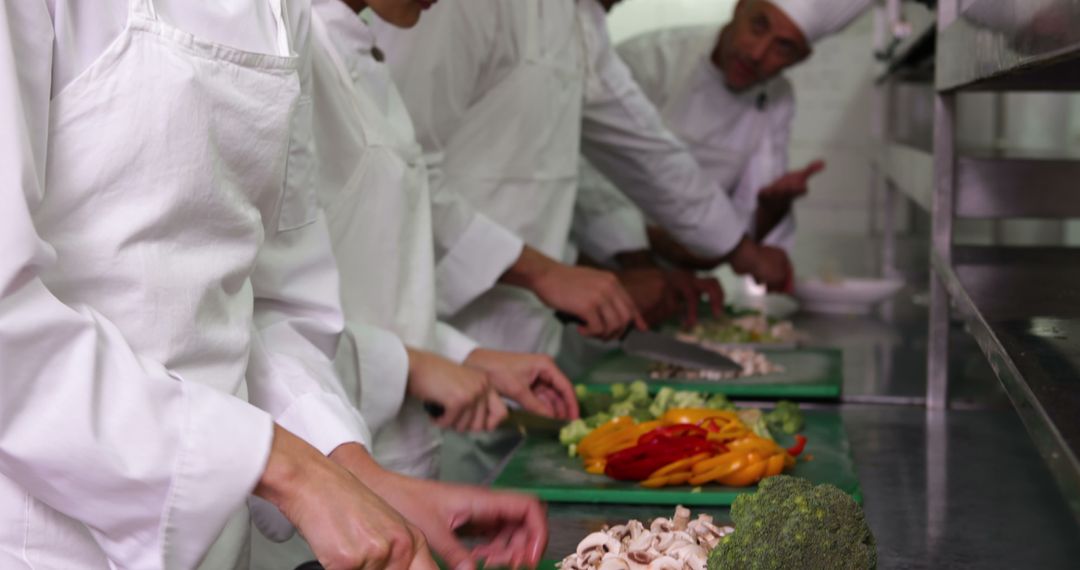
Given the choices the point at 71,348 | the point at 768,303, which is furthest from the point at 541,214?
the point at 71,348

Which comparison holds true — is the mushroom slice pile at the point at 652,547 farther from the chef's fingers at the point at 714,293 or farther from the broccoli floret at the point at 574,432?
the chef's fingers at the point at 714,293

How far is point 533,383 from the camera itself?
1.90 m

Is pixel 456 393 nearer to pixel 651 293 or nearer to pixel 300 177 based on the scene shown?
pixel 300 177

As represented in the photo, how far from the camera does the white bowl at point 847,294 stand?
327 cm

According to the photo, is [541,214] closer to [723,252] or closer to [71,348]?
[723,252]

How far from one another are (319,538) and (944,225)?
1308 millimetres

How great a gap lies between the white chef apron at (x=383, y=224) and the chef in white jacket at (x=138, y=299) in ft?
1.91

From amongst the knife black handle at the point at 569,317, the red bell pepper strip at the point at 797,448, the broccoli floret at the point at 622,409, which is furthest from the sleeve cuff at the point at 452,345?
the red bell pepper strip at the point at 797,448

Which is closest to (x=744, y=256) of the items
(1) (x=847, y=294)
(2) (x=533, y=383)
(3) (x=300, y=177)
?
(1) (x=847, y=294)

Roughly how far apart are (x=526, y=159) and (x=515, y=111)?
0.36 feet

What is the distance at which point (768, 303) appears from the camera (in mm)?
3494

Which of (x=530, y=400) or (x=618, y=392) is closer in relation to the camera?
(x=530, y=400)

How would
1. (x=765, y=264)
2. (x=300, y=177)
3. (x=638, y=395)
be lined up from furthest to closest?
(x=765, y=264) < (x=638, y=395) < (x=300, y=177)

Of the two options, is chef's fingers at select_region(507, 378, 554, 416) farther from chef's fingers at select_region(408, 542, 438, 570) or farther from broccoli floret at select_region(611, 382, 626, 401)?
chef's fingers at select_region(408, 542, 438, 570)
